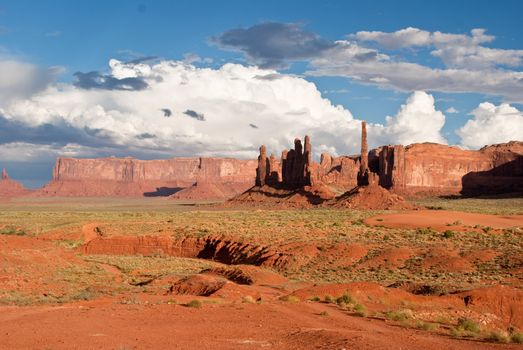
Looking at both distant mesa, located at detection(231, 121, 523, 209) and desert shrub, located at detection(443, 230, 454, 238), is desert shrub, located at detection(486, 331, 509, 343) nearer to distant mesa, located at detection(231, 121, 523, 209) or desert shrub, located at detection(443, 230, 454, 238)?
desert shrub, located at detection(443, 230, 454, 238)

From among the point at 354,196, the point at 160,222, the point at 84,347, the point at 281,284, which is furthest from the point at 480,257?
the point at 354,196

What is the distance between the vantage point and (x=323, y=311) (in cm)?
1745

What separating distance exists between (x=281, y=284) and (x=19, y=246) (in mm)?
20217

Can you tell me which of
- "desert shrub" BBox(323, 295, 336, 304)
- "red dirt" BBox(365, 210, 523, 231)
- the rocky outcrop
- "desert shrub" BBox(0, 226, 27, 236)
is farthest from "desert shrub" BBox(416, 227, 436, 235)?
the rocky outcrop

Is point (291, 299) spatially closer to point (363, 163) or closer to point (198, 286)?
point (198, 286)

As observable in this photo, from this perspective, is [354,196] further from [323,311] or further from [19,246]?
[323,311]

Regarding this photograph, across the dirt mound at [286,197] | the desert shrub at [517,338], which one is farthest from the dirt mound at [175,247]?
the dirt mound at [286,197]

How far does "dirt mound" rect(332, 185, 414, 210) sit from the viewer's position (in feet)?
259

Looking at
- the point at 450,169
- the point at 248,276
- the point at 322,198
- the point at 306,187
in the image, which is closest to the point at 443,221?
the point at 248,276

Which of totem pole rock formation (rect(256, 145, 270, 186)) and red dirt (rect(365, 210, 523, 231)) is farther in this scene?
totem pole rock formation (rect(256, 145, 270, 186))

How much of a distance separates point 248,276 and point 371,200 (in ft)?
186

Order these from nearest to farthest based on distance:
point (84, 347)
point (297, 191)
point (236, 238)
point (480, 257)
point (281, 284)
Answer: point (84, 347), point (281, 284), point (480, 257), point (236, 238), point (297, 191)

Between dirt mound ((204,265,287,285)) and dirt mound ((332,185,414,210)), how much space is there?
51736 mm

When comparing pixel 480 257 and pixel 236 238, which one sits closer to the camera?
pixel 480 257
